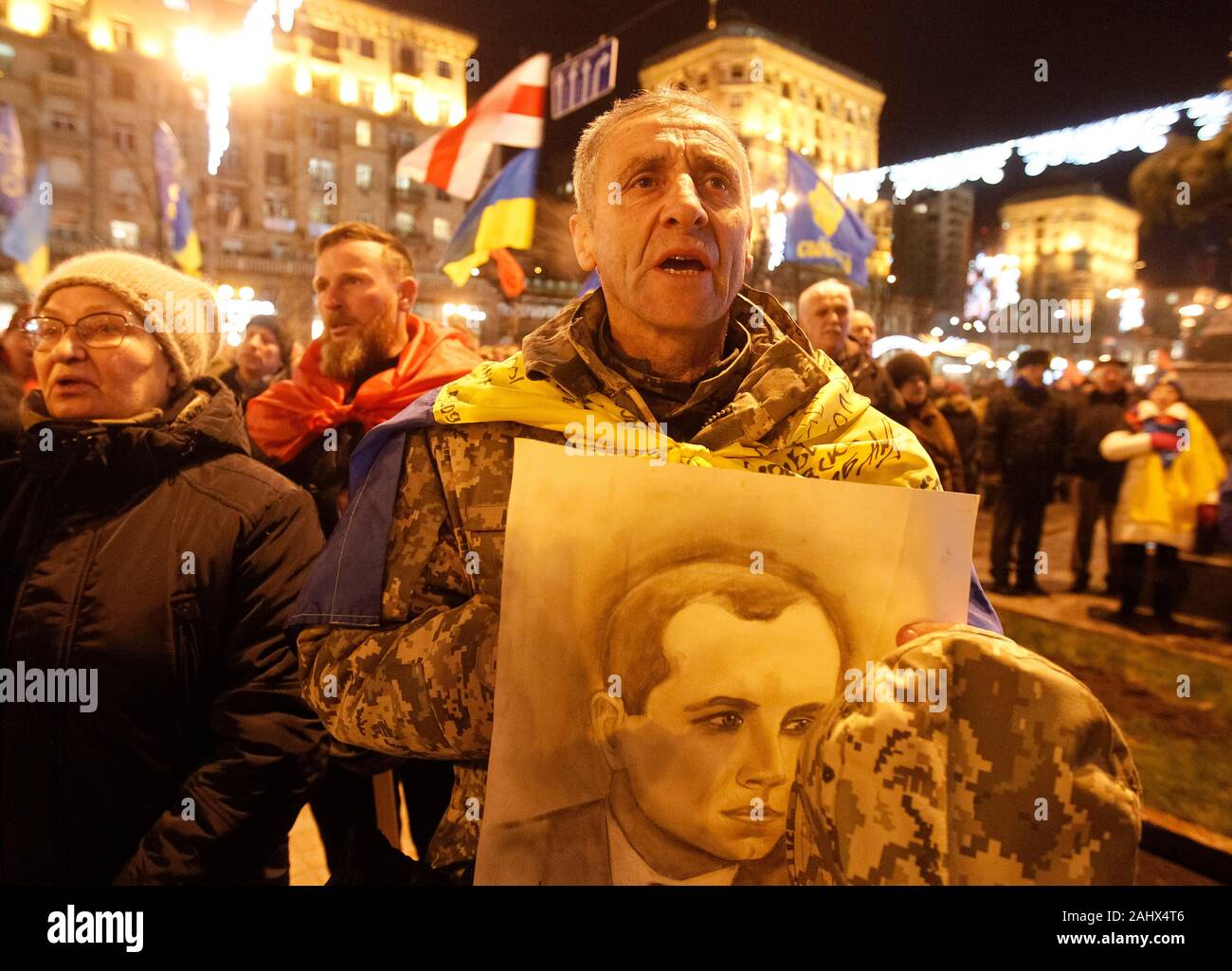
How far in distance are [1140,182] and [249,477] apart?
6955 millimetres

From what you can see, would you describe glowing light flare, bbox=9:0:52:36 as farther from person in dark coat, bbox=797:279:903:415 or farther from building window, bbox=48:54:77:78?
person in dark coat, bbox=797:279:903:415

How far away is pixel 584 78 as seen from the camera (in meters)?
5.75

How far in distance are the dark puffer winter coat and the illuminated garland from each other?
21.8 ft

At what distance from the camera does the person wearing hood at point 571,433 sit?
3.72 feet

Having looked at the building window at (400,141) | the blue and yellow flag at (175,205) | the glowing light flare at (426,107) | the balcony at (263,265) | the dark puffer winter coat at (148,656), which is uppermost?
the glowing light flare at (426,107)

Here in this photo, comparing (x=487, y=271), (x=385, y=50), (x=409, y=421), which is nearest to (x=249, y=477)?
(x=409, y=421)

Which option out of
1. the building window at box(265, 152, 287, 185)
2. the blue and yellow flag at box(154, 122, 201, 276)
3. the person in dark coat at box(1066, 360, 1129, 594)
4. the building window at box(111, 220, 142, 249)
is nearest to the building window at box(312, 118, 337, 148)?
the building window at box(265, 152, 287, 185)

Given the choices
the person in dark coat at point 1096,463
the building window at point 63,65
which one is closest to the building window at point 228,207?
the building window at point 63,65

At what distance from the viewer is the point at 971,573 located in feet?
3.68

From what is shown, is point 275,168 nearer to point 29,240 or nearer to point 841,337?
point 29,240

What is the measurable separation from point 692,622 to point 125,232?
146 feet

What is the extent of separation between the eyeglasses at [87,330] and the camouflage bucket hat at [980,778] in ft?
5.97

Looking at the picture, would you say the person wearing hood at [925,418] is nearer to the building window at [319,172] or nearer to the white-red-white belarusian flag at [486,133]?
the white-red-white belarusian flag at [486,133]

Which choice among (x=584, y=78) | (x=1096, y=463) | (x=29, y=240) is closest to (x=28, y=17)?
(x=29, y=240)
